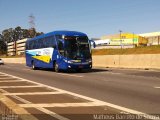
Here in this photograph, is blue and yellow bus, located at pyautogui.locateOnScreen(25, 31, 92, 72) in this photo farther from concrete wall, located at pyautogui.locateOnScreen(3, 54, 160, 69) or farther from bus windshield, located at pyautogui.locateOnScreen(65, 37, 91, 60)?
concrete wall, located at pyautogui.locateOnScreen(3, 54, 160, 69)

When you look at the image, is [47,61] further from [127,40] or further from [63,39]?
[127,40]

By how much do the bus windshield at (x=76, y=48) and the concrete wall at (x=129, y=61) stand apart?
692 centimetres

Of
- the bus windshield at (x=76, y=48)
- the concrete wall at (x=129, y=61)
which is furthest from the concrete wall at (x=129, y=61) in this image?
the bus windshield at (x=76, y=48)

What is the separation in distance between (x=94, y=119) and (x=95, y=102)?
122 inches

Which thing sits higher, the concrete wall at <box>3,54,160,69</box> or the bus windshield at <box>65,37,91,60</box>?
the bus windshield at <box>65,37,91,60</box>

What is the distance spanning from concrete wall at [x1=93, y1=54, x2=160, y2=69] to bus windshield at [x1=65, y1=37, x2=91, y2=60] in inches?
272

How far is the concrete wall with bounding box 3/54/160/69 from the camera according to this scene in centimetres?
3406

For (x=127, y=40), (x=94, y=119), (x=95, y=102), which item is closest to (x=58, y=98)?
(x=95, y=102)

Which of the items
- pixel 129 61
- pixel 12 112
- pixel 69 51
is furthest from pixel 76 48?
pixel 12 112

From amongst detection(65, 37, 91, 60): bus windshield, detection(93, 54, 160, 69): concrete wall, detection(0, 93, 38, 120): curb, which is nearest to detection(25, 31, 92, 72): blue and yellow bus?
detection(65, 37, 91, 60): bus windshield

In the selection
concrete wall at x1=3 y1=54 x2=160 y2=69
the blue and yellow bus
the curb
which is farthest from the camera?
concrete wall at x1=3 y1=54 x2=160 y2=69

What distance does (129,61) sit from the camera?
3766 cm

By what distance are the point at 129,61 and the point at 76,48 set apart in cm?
937

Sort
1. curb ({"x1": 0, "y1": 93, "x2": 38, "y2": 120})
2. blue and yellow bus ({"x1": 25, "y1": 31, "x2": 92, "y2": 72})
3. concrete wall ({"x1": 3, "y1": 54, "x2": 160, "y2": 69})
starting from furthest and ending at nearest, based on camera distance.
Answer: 1. concrete wall ({"x1": 3, "y1": 54, "x2": 160, "y2": 69})
2. blue and yellow bus ({"x1": 25, "y1": 31, "x2": 92, "y2": 72})
3. curb ({"x1": 0, "y1": 93, "x2": 38, "y2": 120})
